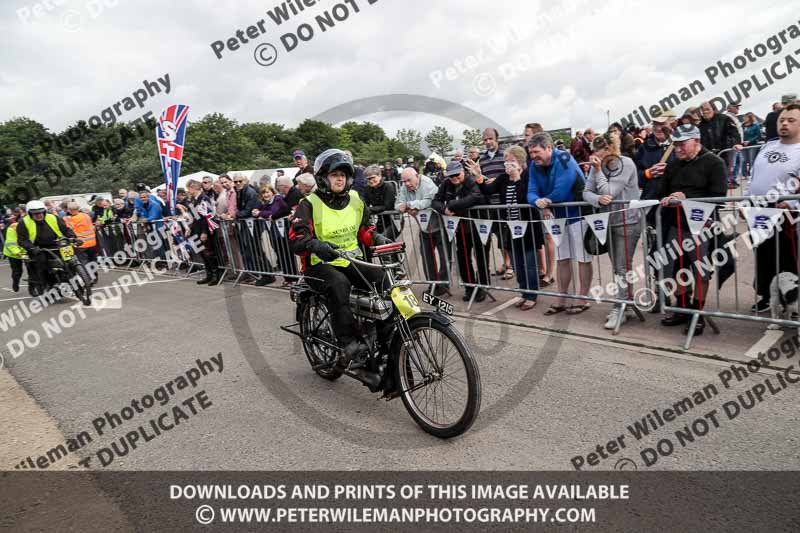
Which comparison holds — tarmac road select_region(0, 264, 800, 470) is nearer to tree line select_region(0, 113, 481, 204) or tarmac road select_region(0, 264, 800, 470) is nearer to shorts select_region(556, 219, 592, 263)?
shorts select_region(556, 219, 592, 263)

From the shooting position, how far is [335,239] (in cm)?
429

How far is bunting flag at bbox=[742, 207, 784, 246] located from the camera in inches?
176

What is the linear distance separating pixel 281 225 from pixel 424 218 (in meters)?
3.04

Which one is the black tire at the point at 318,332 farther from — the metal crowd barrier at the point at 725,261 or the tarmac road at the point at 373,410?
the metal crowd barrier at the point at 725,261

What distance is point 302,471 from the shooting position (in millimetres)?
3268

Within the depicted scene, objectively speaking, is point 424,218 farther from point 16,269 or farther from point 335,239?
point 16,269

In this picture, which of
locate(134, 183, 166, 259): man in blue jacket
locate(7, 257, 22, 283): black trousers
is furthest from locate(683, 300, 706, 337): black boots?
locate(7, 257, 22, 283): black trousers

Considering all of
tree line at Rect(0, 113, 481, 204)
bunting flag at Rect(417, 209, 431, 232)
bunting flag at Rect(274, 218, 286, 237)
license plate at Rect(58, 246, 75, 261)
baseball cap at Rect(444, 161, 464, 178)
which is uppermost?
tree line at Rect(0, 113, 481, 204)

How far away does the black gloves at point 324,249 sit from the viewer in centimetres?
390

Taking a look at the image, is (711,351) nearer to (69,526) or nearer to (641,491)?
(641,491)

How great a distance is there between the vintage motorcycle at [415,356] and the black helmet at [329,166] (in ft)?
2.22

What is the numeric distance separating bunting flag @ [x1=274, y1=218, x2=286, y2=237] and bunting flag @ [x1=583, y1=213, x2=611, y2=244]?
5.44 metres
